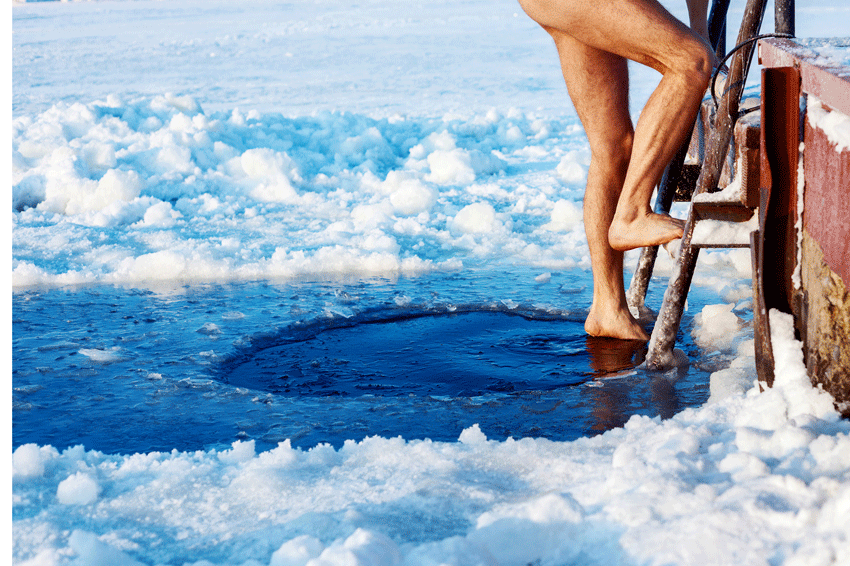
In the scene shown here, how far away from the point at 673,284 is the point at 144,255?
2518mm

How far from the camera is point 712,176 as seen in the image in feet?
8.20

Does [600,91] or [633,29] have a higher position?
[633,29]

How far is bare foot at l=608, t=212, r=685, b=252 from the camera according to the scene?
2.54 m

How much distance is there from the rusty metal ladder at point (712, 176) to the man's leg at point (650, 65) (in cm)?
10

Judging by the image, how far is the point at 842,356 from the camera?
1.76 metres

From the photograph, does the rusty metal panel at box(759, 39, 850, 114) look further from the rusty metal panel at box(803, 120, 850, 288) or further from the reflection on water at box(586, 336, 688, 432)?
the reflection on water at box(586, 336, 688, 432)

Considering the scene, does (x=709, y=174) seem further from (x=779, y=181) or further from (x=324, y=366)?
(x=324, y=366)

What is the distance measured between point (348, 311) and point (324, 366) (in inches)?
22.4

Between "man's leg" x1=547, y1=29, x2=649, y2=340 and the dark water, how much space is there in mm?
114

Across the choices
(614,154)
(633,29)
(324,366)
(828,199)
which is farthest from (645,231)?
(324,366)

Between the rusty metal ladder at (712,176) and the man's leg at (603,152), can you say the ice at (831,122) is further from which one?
the man's leg at (603,152)

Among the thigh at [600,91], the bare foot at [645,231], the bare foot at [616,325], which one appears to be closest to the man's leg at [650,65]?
the bare foot at [645,231]

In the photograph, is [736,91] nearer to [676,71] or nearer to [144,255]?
[676,71]

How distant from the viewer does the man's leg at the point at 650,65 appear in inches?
94.2
